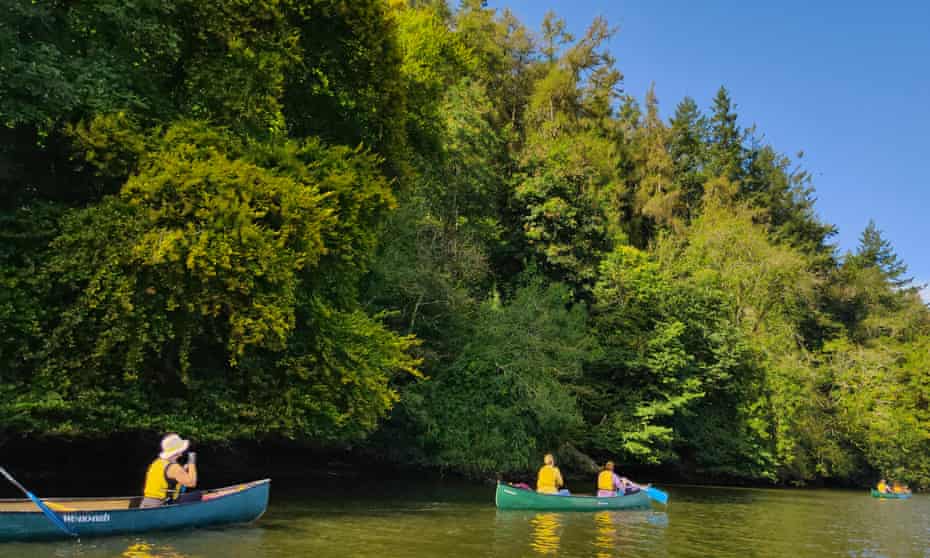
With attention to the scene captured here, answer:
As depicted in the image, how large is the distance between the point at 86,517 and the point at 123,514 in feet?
2.04

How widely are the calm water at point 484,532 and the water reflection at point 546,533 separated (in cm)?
3

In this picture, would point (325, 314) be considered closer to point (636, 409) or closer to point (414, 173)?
point (414, 173)

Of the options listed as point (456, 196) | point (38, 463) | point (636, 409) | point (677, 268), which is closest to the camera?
point (38, 463)

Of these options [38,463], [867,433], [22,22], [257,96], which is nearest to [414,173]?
[257,96]

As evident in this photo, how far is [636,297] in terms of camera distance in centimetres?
3841

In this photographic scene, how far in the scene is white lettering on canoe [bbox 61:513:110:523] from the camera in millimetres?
13289

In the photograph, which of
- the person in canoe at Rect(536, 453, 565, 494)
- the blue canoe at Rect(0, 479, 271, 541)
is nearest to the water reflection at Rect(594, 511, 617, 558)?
the person in canoe at Rect(536, 453, 565, 494)

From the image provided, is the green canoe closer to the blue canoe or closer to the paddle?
the blue canoe

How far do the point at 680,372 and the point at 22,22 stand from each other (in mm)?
30100

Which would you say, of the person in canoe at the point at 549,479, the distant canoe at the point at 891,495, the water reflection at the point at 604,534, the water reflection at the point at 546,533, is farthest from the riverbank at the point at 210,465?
the distant canoe at the point at 891,495

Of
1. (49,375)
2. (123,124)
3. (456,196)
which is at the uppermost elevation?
(456,196)

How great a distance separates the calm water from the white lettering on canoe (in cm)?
36

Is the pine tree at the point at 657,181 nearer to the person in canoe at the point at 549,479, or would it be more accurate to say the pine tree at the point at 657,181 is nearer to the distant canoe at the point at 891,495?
the distant canoe at the point at 891,495

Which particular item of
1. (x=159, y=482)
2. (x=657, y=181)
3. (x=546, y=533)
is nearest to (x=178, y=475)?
(x=159, y=482)
